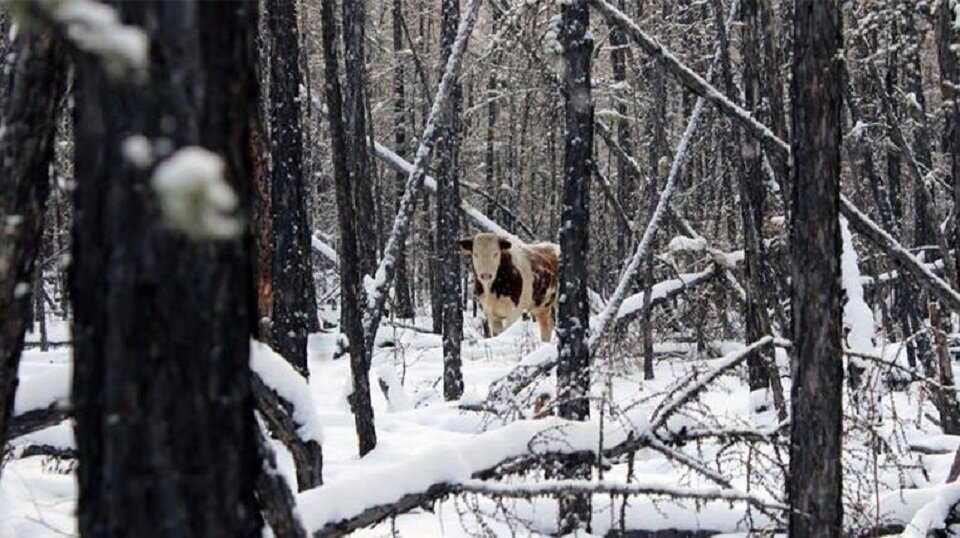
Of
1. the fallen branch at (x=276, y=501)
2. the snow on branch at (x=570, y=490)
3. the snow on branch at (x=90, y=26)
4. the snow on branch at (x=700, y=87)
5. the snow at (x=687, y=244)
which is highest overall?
the snow on branch at (x=700, y=87)

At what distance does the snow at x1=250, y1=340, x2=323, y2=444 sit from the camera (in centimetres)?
391

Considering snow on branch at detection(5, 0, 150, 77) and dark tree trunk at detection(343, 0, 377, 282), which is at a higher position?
dark tree trunk at detection(343, 0, 377, 282)

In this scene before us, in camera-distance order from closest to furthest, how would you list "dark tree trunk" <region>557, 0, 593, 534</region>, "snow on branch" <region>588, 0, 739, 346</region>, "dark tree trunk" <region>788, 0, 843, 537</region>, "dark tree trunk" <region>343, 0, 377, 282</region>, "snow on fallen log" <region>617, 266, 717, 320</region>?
"dark tree trunk" <region>788, 0, 843, 537</region> → "dark tree trunk" <region>557, 0, 593, 534</region> → "snow on branch" <region>588, 0, 739, 346</region> → "dark tree trunk" <region>343, 0, 377, 282</region> → "snow on fallen log" <region>617, 266, 717, 320</region>

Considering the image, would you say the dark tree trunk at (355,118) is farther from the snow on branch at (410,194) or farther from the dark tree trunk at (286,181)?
the dark tree trunk at (286,181)

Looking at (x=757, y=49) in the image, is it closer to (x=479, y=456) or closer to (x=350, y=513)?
(x=479, y=456)

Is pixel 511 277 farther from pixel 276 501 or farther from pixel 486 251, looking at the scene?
pixel 276 501

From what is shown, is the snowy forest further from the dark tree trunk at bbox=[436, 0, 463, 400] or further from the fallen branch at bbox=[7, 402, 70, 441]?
the dark tree trunk at bbox=[436, 0, 463, 400]

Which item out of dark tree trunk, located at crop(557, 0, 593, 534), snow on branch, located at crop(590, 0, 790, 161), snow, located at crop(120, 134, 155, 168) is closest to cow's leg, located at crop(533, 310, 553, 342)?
snow on branch, located at crop(590, 0, 790, 161)

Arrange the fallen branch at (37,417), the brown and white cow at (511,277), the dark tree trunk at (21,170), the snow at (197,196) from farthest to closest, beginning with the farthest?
the brown and white cow at (511,277), the fallen branch at (37,417), the dark tree trunk at (21,170), the snow at (197,196)

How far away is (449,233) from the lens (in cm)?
1550

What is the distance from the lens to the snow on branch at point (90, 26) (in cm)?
163

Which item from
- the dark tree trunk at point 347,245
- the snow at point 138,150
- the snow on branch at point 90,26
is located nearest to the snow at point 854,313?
the dark tree trunk at point 347,245

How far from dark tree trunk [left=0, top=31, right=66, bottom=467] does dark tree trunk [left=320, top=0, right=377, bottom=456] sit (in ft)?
20.2

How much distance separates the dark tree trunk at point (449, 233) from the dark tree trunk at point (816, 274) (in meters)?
9.18
